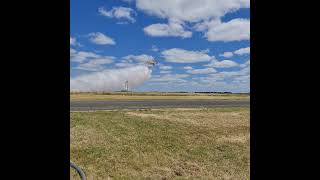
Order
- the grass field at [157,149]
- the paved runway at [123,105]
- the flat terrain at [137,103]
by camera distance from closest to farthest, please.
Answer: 1. the grass field at [157,149]
2. the paved runway at [123,105]
3. the flat terrain at [137,103]

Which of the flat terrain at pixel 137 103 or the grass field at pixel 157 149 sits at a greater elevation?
the flat terrain at pixel 137 103

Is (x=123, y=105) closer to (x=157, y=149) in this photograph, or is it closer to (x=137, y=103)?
(x=137, y=103)

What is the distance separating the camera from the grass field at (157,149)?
8.05 meters

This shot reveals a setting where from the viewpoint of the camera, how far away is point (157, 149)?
33.4 feet

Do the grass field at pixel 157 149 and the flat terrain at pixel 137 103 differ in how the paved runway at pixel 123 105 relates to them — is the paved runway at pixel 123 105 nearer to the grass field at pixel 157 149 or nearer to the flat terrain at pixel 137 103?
the flat terrain at pixel 137 103

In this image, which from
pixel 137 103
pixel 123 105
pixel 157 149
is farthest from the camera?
pixel 137 103

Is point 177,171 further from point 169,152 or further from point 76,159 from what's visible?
point 76,159

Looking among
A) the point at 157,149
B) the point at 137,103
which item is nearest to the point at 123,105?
the point at 137,103

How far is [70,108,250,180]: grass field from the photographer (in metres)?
8.05

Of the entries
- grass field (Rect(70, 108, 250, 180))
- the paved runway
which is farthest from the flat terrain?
grass field (Rect(70, 108, 250, 180))

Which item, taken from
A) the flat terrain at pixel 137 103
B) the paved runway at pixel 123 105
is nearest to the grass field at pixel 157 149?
the paved runway at pixel 123 105
